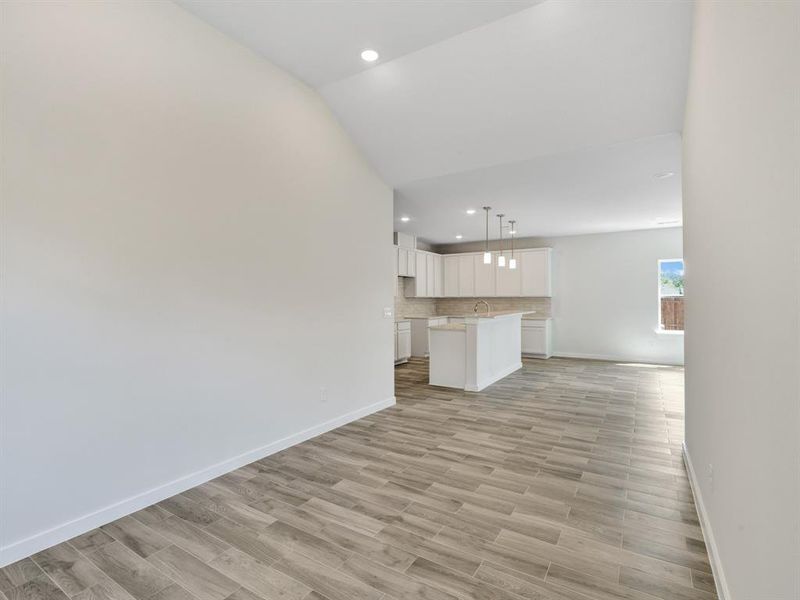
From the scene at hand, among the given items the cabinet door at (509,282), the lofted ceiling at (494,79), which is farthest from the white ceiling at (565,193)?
the cabinet door at (509,282)

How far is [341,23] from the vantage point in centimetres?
284

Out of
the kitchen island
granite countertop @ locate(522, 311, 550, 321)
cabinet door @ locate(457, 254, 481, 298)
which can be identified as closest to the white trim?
the kitchen island

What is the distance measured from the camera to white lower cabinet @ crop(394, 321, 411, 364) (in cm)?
802

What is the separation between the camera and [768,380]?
1088 millimetres

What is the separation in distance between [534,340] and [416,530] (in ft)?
23.0

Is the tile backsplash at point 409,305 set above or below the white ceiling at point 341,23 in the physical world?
below

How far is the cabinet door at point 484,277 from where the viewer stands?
9.16 metres

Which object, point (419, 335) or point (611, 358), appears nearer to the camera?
point (611, 358)

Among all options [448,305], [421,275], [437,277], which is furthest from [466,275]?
[421,275]

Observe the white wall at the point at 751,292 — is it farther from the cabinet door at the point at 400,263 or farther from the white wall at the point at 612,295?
the white wall at the point at 612,295

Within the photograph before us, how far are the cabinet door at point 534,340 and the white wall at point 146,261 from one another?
5901 millimetres

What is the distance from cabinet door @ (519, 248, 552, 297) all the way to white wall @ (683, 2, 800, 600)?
6.52 meters

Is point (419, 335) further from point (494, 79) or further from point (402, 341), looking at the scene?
point (494, 79)

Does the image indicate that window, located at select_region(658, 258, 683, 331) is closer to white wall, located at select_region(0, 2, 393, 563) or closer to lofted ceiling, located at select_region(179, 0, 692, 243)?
lofted ceiling, located at select_region(179, 0, 692, 243)
